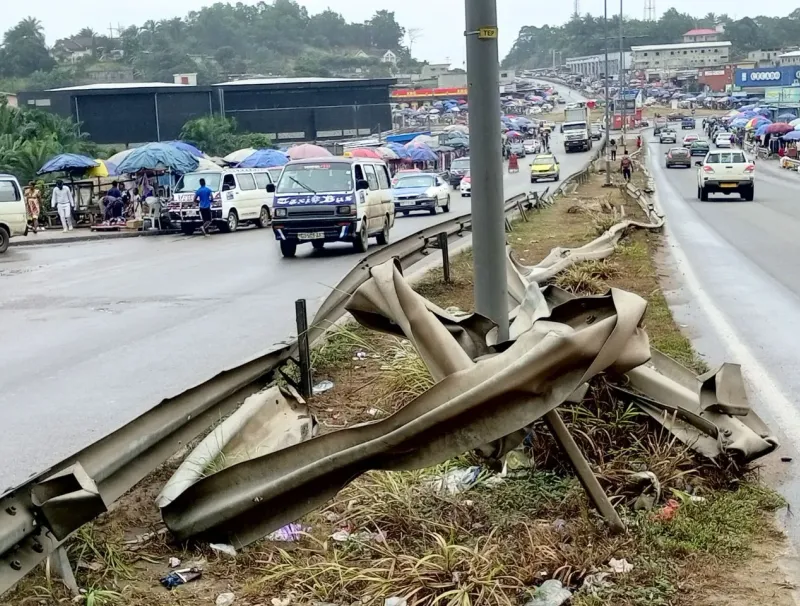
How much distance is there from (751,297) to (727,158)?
2609 cm

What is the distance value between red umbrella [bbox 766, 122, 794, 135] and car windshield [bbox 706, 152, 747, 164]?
43.5m

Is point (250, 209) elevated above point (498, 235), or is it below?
below

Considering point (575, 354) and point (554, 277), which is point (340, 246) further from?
point (575, 354)

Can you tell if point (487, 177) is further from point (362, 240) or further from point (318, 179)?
point (318, 179)

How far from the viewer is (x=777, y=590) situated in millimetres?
4312

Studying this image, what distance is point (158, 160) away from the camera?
36.7 m

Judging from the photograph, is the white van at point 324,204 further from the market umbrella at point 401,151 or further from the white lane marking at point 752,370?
the market umbrella at point 401,151

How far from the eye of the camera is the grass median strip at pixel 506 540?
4.26 metres

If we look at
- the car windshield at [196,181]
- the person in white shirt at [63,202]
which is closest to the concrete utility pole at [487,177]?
the car windshield at [196,181]

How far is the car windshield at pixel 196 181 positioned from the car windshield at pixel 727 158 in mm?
18075

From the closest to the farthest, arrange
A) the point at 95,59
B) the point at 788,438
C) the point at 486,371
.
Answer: the point at 486,371 < the point at 788,438 < the point at 95,59

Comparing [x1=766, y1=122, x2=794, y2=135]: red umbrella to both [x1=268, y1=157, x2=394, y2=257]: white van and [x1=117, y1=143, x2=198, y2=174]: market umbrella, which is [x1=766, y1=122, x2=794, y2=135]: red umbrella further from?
[x1=268, y1=157, x2=394, y2=257]: white van

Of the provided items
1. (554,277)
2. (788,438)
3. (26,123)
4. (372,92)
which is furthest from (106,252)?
(372,92)

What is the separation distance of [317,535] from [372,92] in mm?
91514
